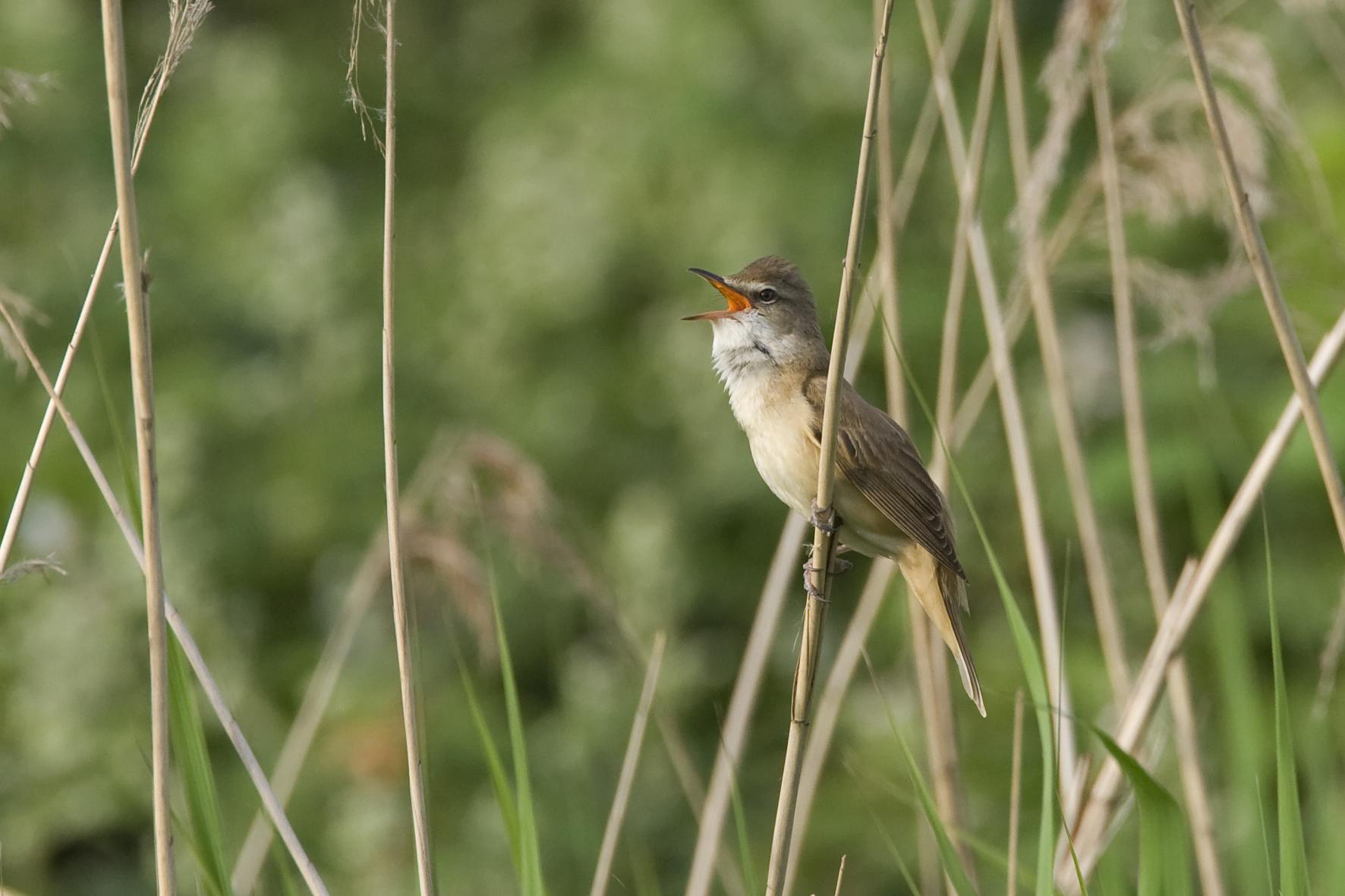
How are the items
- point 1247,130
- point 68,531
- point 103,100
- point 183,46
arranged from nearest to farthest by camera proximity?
point 183,46
point 1247,130
point 68,531
point 103,100

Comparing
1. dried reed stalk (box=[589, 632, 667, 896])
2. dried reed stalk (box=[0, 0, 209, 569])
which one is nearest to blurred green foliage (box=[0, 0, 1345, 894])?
dried reed stalk (box=[589, 632, 667, 896])

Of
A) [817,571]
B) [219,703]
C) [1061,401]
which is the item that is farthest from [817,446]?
[219,703]

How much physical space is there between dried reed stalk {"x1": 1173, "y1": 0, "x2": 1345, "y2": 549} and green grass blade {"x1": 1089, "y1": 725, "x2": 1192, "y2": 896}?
0.48 m

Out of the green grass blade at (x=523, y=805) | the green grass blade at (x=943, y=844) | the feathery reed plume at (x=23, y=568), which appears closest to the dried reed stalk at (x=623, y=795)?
→ the green grass blade at (x=523, y=805)

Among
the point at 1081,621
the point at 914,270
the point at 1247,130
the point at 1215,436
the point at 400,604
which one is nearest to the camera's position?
the point at 400,604

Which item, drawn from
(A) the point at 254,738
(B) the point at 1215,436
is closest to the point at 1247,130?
(B) the point at 1215,436

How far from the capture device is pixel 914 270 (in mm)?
5355

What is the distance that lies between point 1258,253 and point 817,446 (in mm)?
1099

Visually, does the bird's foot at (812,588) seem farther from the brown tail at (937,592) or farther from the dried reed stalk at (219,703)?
the dried reed stalk at (219,703)

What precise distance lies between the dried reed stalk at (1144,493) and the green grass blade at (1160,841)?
73cm

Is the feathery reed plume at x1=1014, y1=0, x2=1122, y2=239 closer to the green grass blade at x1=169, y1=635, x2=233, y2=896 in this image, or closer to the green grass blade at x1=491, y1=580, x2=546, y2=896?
the green grass blade at x1=491, y1=580, x2=546, y2=896

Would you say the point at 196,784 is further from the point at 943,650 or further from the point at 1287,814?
the point at 943,650

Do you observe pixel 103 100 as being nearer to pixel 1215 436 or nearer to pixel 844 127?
pixel 844 127

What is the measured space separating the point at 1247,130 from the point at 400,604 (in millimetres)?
2128
